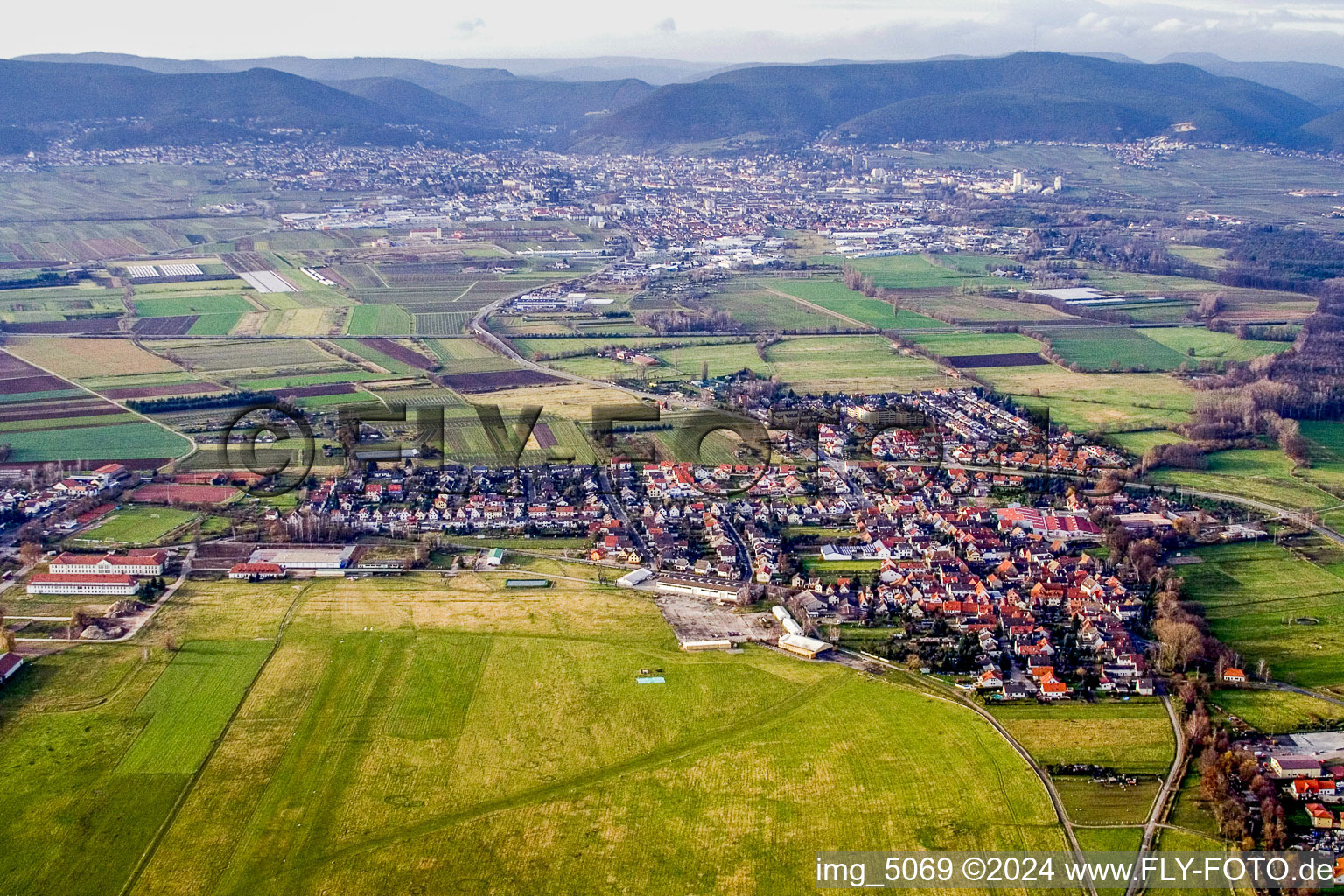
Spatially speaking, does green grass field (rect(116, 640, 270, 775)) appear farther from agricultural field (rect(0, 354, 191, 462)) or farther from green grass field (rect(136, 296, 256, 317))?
green grass field (rect(136, 296, 256, 317))

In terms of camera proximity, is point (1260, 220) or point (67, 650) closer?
point (67, 650)

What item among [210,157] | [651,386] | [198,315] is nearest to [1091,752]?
[651,386]

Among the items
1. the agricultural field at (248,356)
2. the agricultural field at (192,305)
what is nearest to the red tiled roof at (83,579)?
the agricultural field at (248,356)

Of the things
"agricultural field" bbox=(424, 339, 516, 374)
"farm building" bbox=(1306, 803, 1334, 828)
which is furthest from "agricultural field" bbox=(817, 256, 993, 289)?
"farm building" bbox=(1306, 803, 1334, 828)

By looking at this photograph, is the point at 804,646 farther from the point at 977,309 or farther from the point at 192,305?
the point at 192,305

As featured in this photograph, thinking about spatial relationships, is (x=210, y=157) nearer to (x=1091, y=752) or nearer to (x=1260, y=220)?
(x=1260, y=220)

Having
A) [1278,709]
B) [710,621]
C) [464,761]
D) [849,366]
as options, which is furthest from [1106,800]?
[849,366]
